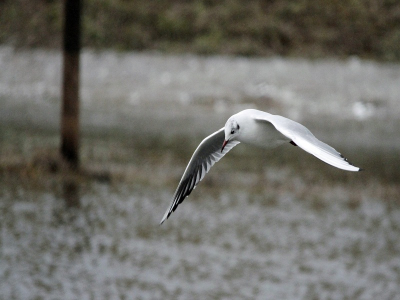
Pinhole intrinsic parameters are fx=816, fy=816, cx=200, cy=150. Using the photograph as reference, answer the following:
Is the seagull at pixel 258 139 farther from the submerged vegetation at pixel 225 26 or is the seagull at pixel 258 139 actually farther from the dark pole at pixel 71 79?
the submerged vegetation at pixel 225 26

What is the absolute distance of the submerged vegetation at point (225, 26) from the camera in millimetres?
20750

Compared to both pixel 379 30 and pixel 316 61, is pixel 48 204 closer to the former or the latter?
pixel 316 61

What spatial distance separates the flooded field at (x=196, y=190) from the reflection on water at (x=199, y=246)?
3 cm

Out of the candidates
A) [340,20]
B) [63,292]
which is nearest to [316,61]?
[340,20]

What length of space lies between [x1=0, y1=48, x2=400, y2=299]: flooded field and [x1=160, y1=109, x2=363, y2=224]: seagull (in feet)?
6.71

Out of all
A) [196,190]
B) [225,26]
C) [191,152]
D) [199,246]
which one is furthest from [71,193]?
[225,26]

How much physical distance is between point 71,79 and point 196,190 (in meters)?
2.69

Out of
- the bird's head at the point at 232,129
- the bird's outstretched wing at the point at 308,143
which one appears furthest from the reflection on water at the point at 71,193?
the bird's outstretched wing at the point at 308,143

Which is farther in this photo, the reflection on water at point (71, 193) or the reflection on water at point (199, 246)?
the reflection on water at point (71, 193)

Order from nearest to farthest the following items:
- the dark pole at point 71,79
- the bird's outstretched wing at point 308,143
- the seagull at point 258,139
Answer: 1. the bird's outstretched wing at point 308,143
2. the seagull at point 258,139
3. the dark pole at point 71,79

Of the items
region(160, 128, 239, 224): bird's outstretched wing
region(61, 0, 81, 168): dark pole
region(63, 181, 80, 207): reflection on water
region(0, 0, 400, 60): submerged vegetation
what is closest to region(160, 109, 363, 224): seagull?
region(160, 128, 239, 224): bird's outstretched wing

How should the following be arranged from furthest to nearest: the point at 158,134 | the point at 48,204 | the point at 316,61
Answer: the point at 316,61 → the point at 158,134 → the point at 48,204

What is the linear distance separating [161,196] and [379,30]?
39.3ft

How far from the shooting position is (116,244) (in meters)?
10.2
